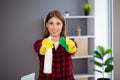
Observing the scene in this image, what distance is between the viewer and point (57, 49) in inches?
60.3

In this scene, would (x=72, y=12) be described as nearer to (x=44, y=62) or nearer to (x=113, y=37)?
(x=113, y=37)

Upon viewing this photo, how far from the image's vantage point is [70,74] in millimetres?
1546

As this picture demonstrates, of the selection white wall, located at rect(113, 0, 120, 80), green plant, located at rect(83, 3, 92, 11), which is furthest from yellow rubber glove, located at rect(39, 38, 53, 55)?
white wall, located at rect(113, 0, 120, 80)

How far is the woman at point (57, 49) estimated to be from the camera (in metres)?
1.50

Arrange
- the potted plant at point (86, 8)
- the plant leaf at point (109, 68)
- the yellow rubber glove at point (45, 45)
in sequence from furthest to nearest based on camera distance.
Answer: the potted plant at point (86, 8)
the plant leaf at point (109, 68)
the yellow rubber glove at point (45, 45)

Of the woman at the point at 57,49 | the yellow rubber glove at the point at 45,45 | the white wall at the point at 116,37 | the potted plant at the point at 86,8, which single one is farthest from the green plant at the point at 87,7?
the yellow rubber glove at the point at 45,45

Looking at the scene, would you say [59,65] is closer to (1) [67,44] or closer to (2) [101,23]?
(1) [67,44]

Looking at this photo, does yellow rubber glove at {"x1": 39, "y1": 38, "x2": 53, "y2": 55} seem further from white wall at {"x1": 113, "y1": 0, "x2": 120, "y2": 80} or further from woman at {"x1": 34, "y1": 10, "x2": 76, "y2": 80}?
white wall at {"x1": 113, "y1": 0, "x2": 120, "y2": 80}

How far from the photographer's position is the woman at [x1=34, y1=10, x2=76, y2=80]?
59.2 inches

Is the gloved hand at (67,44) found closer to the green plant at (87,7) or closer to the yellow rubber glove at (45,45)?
the yellow rubber glove at (45,45)

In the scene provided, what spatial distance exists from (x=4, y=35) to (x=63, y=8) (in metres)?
1.09

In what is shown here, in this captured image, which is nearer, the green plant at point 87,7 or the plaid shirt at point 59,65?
the plaid shirt at point 59,65

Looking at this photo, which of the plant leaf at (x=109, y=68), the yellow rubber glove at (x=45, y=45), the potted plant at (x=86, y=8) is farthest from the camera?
the potted plant at (x=86, y=8)

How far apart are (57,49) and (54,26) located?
0.18m
